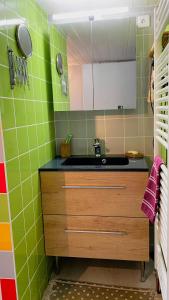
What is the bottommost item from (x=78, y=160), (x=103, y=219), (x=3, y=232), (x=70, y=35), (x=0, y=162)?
(x=103, y=219)

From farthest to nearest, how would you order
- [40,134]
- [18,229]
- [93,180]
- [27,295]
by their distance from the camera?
[40,134]
[93,180]
[27,295]
[18,229]

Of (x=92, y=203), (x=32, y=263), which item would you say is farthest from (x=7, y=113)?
(x=32, y=263)

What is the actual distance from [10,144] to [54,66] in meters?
0.97

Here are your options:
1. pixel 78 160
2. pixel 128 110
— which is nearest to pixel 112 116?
pixel 128 110

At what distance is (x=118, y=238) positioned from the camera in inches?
72.7

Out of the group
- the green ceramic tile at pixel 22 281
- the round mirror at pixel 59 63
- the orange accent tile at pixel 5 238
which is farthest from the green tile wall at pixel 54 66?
the green ceramic tile at pixel 22 281

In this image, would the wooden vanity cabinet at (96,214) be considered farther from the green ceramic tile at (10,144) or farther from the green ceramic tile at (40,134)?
the green ceramic tile at (10,144)

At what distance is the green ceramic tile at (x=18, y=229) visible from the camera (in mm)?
1425

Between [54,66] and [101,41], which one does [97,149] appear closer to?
[54,66]

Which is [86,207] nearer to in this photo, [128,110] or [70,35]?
[128,110]

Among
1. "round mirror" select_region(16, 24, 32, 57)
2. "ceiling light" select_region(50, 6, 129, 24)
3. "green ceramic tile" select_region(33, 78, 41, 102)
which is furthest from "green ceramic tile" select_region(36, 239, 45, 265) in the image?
"ceiling light" select_region(50, 6, 129, 24)

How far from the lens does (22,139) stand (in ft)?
5.11

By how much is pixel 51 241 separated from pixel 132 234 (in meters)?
0.60

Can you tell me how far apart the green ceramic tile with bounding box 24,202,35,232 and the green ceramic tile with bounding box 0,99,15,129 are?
0.55 meters
